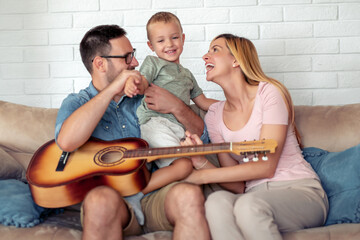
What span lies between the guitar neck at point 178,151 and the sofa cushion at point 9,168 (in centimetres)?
77

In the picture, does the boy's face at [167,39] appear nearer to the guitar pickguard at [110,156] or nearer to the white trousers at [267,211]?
the guitar pickguard at [110,156]

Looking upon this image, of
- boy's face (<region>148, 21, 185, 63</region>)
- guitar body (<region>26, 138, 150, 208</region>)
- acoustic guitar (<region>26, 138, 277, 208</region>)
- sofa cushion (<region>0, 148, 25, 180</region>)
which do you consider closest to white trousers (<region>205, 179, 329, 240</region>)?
acoustic guitar (<region>26, 138, 277, 208</region>)

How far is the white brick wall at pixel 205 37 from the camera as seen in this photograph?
279 centimetres

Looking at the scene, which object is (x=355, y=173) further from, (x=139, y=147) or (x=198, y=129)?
(x=139, y=147)

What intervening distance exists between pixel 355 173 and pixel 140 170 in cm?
100

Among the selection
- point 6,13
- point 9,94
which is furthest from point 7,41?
point 9,94

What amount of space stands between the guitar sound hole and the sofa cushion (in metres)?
0.65

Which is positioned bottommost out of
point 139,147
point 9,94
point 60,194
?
point 60,194

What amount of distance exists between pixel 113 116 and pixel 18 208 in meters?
0.62

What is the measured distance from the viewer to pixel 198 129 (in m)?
2.17

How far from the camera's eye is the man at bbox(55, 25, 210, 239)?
1.61 metres

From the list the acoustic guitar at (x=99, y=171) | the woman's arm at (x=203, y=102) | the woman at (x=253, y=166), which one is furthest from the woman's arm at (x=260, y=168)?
the woman's arm at (x=203, y=102)

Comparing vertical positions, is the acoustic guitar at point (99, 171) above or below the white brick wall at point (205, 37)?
below

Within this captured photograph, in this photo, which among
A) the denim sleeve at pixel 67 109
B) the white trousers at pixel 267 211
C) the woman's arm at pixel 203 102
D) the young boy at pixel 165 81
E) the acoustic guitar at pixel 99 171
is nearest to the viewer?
the white trousers at pixel 267 211
